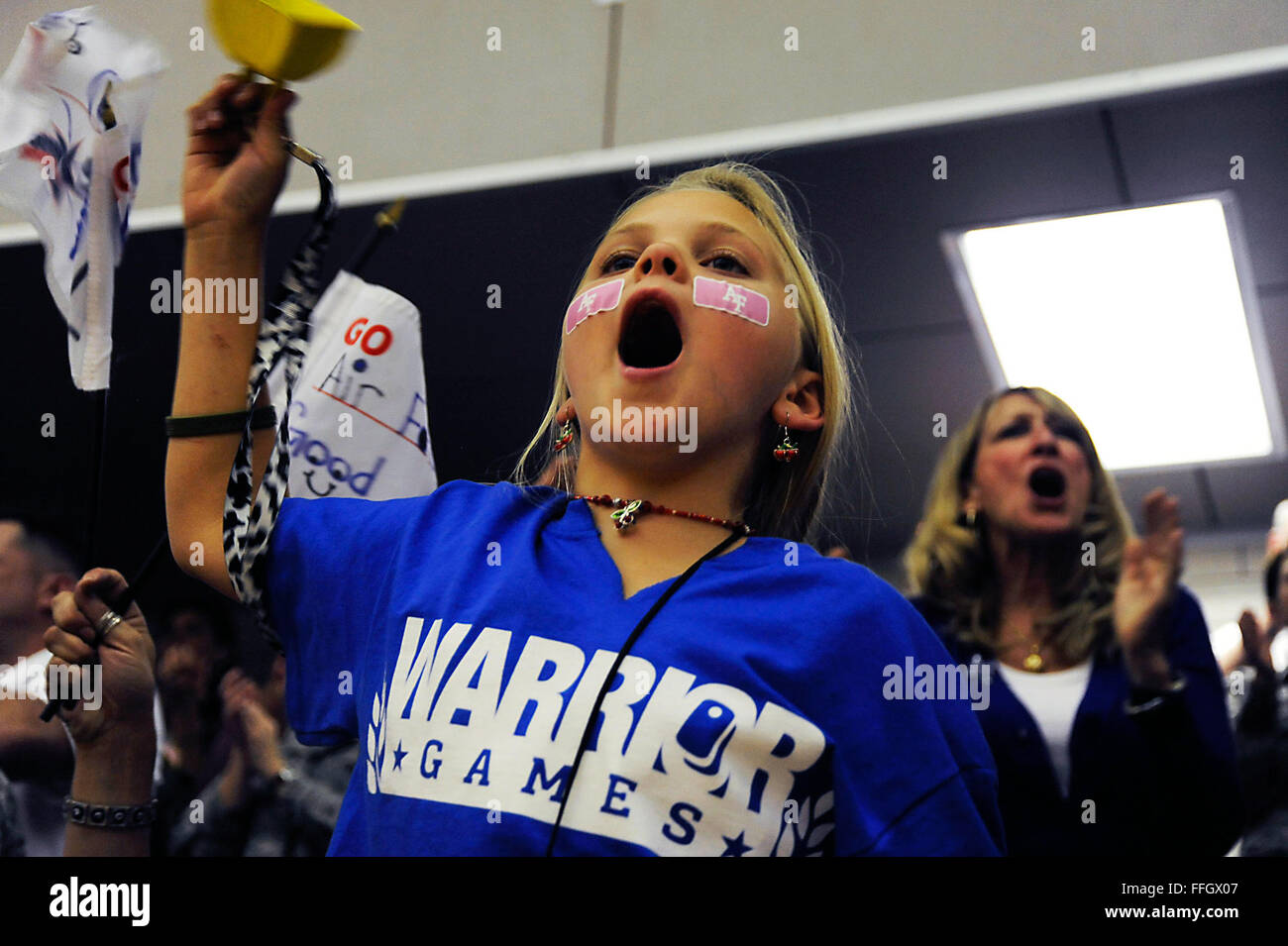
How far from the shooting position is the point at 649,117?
5.55 ft

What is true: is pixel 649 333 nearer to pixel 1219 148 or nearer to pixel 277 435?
pixel 277 435

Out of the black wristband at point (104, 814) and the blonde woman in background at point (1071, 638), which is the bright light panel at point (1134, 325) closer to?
the blonde woman in background at point (1071, 638)

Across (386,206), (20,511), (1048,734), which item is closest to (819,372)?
(1048,734)

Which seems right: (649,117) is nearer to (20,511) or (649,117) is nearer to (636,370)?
(636,370)

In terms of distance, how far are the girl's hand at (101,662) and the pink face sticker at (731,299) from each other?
1.83 feet

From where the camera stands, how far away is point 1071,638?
1.42 meters

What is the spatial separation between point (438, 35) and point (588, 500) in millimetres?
1077

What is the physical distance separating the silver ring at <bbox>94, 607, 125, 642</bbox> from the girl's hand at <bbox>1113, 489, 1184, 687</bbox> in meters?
1.06

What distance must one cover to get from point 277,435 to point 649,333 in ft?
0.98

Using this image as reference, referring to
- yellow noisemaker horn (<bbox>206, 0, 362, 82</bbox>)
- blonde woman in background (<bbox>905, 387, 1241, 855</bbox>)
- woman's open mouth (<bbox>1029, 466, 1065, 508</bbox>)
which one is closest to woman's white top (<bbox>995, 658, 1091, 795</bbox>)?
blonde woman in background (<bbox>905, 387, 1241, 855</bbox>)

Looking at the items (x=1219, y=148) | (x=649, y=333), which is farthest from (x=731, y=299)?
(x=1219, y=148)

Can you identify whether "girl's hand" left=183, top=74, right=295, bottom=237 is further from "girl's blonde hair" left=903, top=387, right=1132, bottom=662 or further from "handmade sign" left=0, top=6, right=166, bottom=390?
"girl's blonde hair" left=903, top=387, right=1132, bottom=662
